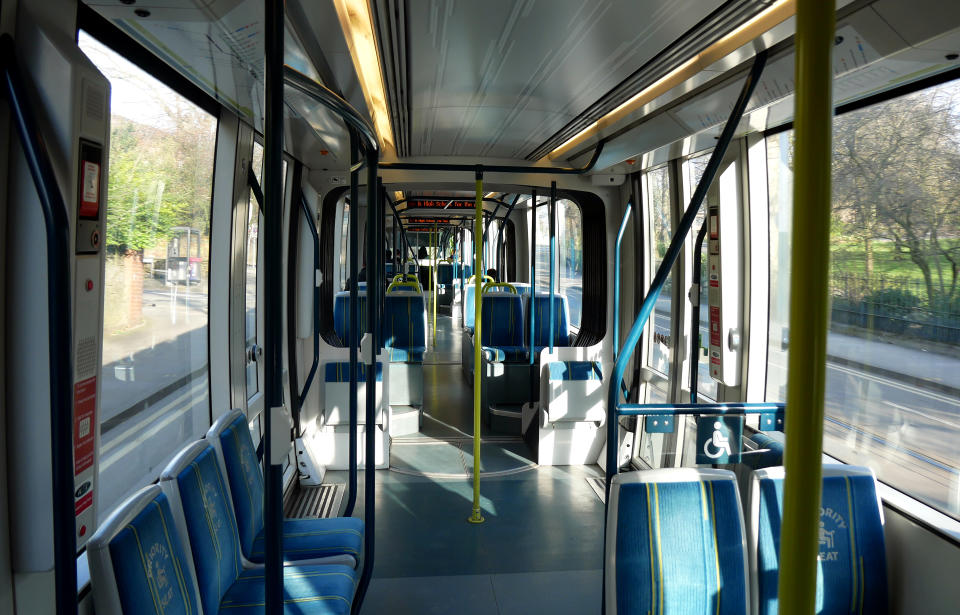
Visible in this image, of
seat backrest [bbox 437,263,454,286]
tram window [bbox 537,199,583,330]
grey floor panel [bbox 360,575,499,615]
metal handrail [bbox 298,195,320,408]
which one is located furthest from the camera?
seat backrest [bbox 437,263,454,286]

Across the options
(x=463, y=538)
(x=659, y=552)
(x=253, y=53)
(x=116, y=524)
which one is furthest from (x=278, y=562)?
(x=463, y=538)

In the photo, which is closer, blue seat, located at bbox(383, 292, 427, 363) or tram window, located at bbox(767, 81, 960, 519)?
tram window, located at bbox(767, 81, 960, 519)

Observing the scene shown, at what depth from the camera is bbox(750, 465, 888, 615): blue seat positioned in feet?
7.51

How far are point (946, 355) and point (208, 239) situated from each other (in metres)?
3.26

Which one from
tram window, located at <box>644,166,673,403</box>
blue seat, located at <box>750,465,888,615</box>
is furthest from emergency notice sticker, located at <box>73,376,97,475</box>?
tram window, located at <box>644,166,673,403</box>

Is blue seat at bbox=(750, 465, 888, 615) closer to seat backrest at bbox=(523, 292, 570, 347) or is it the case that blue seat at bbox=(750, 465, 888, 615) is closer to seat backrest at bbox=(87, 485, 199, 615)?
seat backrest at bbox=(87, 485, 199, 615)

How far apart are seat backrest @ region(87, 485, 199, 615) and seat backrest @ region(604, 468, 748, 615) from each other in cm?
131

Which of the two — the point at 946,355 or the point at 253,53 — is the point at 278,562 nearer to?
the point at 253,53

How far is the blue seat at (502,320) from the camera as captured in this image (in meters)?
7.26

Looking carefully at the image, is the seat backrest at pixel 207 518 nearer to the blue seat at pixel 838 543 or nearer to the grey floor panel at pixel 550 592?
the grey floor panel at pixel 550 592

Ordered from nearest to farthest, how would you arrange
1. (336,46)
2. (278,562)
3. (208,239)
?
1. (278,562)
2. (336,46)
3. (208,239)

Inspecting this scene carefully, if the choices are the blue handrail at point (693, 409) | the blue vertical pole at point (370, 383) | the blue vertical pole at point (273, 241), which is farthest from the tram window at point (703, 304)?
the blue vertical pole at point (273, 241)

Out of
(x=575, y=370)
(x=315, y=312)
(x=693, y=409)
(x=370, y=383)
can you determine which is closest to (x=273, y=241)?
(x=370, y=383)

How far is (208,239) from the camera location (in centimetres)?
334
